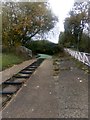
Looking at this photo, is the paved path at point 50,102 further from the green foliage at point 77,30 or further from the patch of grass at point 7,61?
the green foliage at point 77,30

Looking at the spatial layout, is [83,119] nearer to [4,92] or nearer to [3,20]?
[4,92]

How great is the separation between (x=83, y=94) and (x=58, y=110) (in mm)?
2013

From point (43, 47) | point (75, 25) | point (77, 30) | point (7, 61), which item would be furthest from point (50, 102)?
point (43, 47)

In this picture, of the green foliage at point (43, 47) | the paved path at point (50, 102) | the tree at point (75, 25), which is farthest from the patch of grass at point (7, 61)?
the green foliage at point (43, 47)

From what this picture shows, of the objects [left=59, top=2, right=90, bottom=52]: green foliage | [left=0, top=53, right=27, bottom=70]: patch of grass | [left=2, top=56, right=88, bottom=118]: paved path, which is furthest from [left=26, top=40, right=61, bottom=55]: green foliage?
[left=2, top=56, right=88, bottom=118]: paved path

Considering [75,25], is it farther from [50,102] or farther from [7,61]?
[50,102]

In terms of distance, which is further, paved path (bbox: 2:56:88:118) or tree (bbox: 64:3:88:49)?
tree (bbox: 64:3:88:49)

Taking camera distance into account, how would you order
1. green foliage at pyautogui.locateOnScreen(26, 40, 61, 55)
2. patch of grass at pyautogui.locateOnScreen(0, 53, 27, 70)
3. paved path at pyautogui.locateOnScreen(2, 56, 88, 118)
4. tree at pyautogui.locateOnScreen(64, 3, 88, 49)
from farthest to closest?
1. green foliage at pyautogui.locateOnScreen(26, 40, 61, 55)
2. tree at pyautogui.locateOnScreen(64, 3, 88, 49)
3. patch of grass at pyautogui.locateOnScreen(0, 53, 27, 70)
4. paved path at pyautogui.locateOnScreen(2, 56, 88, 118)

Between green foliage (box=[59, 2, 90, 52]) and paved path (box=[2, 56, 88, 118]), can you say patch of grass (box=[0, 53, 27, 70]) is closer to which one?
paved path (box=[2, 56, 88, 118])

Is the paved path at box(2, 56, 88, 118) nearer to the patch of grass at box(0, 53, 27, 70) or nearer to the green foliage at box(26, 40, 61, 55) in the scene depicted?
the patch of grass at box(0, 53, 27, 70)

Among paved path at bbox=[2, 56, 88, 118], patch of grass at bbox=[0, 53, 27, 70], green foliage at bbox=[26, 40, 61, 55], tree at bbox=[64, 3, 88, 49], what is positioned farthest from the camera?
green foliage at bbox=[26, 40, 61, 55]

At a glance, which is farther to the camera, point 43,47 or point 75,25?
point 43,47

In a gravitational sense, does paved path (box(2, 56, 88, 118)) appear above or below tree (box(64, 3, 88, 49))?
below

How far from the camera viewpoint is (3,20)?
64.7ft
